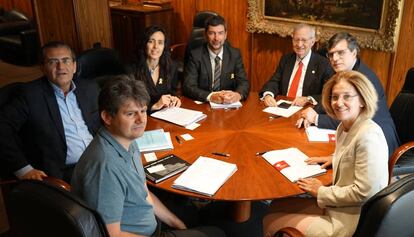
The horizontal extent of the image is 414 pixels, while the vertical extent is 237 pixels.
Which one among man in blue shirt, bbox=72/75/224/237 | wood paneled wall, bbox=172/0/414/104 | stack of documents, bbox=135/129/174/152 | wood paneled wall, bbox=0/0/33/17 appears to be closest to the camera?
man in blue shirt, bbox=72/75/224/237

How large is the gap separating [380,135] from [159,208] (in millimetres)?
1081

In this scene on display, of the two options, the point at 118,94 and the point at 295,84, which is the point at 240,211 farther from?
the point at 295,84

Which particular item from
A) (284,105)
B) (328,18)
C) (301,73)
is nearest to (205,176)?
(284,105)

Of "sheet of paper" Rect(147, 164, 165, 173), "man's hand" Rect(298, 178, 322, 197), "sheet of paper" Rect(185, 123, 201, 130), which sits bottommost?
"man's hand" Rect(298, 178, 322, 197)

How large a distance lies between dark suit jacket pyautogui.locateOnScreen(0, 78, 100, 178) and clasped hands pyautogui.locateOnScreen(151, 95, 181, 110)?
0.72 m

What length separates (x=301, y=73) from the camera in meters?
3.10

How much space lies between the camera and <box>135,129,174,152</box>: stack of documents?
2.17 metres

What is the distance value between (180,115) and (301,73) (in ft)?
3.62

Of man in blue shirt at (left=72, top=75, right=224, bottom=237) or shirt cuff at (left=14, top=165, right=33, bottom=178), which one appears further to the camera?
shirt cuff at (left=14, top=165, right=33, bottom=178)

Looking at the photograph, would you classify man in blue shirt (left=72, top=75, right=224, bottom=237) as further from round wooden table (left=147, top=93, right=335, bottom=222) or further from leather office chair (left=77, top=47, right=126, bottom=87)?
leather office chair (left=77, top=47, right=126, bottom=87)

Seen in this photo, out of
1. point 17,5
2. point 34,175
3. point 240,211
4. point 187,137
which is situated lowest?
point 240,211

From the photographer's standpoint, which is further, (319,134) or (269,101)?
(269,101)

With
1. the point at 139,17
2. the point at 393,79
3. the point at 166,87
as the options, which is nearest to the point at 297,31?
the point at 166,87

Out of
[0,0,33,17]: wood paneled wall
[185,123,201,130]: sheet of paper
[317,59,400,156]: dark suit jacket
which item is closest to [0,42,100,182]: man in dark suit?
[185,123,201,130]: sheet of paper
